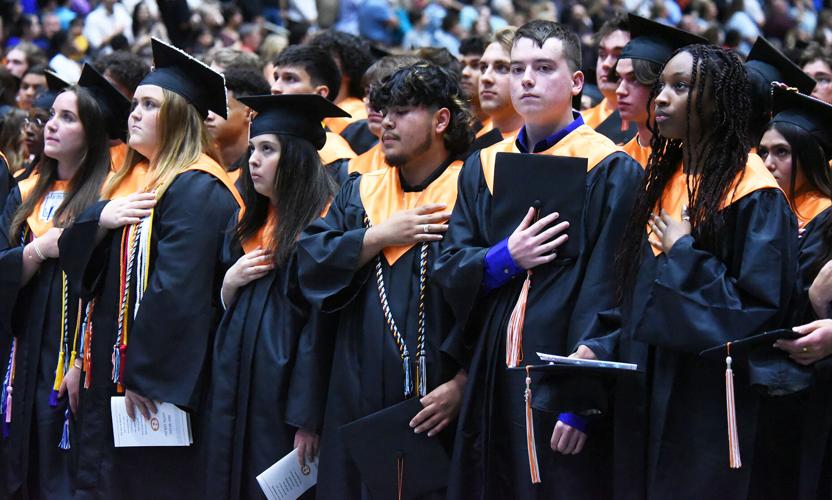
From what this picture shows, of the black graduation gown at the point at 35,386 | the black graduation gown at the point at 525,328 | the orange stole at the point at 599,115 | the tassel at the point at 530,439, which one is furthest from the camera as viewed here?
the orange stole at the point at 599,115

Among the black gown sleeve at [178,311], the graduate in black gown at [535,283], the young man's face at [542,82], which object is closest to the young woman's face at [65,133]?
the black gown sleeve at [178,311]

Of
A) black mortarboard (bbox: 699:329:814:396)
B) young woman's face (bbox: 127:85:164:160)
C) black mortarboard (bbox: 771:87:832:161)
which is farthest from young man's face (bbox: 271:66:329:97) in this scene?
black mortarboard (bbox: 699:329:814:396)

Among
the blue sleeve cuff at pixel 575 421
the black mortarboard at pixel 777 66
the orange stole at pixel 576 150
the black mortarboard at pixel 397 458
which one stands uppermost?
the black mortarboard at pixel 777 66

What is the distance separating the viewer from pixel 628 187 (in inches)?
157

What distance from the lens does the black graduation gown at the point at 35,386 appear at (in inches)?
219

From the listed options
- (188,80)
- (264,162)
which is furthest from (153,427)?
(188,80)

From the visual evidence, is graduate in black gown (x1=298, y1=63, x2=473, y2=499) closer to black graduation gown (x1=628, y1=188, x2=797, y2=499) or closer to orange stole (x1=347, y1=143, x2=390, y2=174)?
black graduation gown (x1=628, y1=188, x2=797, y2=499)

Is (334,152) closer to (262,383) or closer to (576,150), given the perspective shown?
(262,383)

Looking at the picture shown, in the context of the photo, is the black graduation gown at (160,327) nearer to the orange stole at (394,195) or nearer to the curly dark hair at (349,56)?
the orange stole at (394,195)

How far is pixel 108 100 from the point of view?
595cm

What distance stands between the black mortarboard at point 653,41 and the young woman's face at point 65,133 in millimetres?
2854

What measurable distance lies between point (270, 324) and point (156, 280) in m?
0.62

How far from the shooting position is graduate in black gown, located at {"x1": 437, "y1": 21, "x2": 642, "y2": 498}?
155 inches

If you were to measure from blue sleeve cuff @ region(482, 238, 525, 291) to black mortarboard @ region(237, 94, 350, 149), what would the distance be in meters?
1.32
